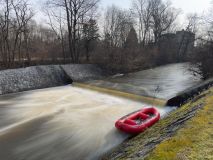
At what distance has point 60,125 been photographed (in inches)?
342

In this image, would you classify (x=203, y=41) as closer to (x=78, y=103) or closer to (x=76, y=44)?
(x=78, y=103)

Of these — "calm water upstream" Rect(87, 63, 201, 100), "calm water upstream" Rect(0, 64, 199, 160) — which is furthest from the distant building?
"calm water upstream" Rect(0, 64, 199, 160)

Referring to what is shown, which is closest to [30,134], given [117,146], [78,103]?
[117,146]

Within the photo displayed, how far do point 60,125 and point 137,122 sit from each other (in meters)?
3.31

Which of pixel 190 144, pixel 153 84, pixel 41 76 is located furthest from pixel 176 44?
pixel 190 144

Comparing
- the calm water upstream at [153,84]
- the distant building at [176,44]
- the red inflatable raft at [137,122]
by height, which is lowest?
the red inflatable raft at [137,122]

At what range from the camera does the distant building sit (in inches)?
1576

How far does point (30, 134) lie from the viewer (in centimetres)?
789

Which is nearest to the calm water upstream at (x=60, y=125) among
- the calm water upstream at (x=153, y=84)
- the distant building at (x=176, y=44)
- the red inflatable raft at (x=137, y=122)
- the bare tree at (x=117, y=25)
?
the red inflatable raft at (x=137, y=122)

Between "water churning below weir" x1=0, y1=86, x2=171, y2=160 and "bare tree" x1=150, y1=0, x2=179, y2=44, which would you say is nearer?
"water churning below weir" x1=0, y1=86, x2=171, y2=160

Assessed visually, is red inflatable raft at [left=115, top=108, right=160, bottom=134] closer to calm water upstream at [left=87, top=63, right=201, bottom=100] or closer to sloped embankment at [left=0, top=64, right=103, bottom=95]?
calm water upstream at [left=87, top=63, right=201, bottom=100]

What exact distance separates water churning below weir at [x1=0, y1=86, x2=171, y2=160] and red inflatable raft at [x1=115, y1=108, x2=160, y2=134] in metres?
0.32

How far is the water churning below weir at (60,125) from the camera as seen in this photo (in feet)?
21.6

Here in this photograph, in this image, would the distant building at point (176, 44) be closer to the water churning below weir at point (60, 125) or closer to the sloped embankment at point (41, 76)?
the sloped embankment at point (41, 76)
